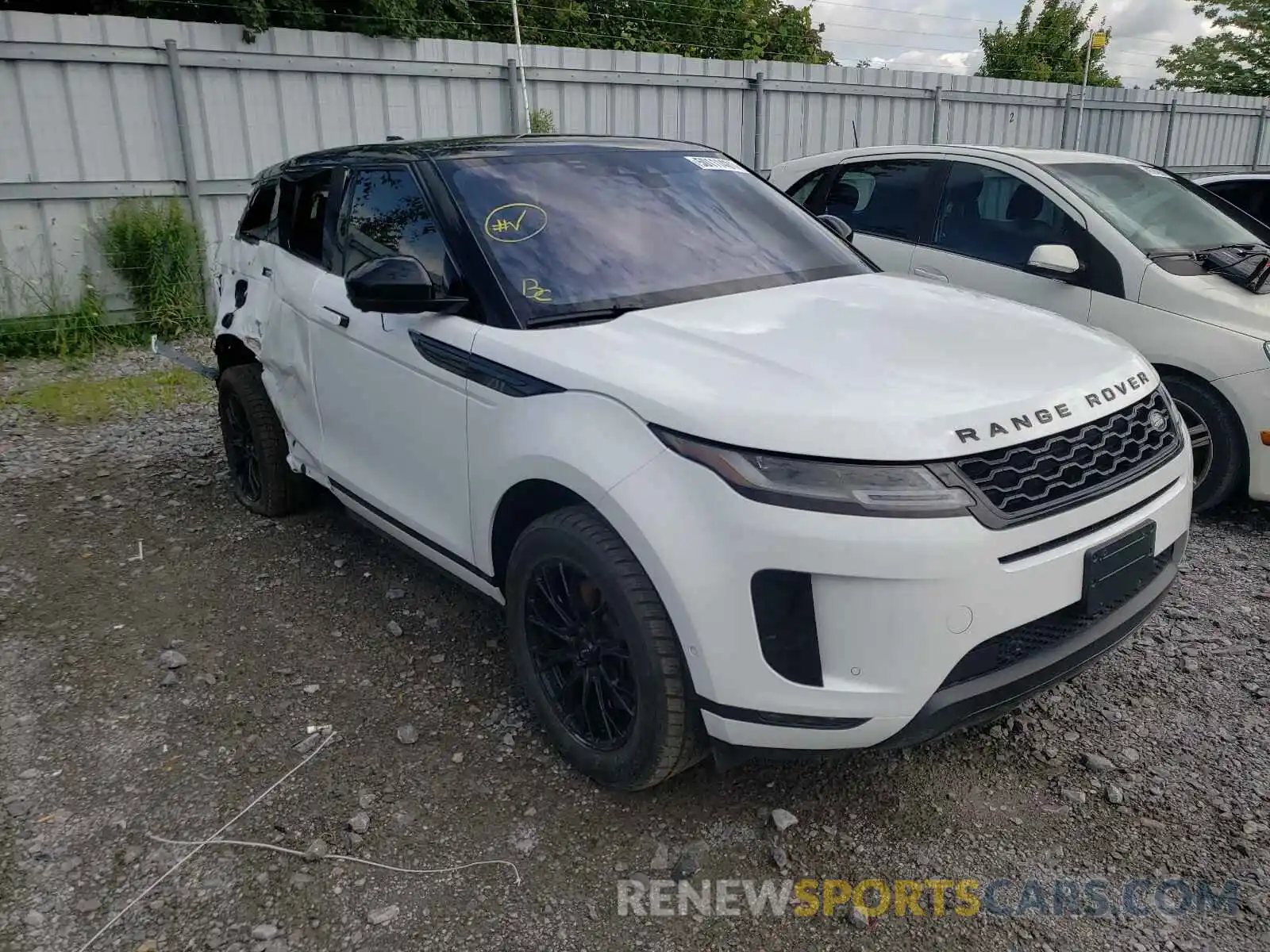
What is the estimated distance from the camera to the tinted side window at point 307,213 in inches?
157

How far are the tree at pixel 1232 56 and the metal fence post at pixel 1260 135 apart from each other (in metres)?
10.8

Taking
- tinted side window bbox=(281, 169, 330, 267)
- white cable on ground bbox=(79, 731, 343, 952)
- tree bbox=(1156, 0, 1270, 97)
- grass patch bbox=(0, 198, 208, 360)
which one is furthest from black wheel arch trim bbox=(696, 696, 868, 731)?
tree bbox=(1156, 0, 1270, 97)

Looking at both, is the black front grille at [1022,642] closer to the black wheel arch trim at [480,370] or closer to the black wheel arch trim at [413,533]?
the black wheel arch trim at [480,370]

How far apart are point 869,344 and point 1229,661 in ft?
6.18

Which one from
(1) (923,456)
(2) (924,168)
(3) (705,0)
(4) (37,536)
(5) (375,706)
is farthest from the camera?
(3) (705,0)

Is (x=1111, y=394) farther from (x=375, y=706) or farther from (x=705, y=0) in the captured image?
(x=705, y=0)

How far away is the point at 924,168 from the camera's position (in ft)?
18.4

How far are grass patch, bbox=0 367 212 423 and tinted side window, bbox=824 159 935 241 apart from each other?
4.62 metres

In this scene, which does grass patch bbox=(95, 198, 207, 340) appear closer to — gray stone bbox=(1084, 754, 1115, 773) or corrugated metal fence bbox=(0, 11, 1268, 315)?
corrugated metal fence bbox=(0, 11, 1268, 315)

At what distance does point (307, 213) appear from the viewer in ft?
13.6

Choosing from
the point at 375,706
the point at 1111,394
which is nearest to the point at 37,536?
the point at 375,706

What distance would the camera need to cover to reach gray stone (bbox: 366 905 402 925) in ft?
7.59

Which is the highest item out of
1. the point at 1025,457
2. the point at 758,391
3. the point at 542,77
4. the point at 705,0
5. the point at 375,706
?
the point at 705,0

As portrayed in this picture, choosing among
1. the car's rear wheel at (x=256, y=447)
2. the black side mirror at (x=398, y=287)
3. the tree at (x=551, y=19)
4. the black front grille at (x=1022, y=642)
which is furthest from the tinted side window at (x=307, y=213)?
the tree at (x=551, y=19)
